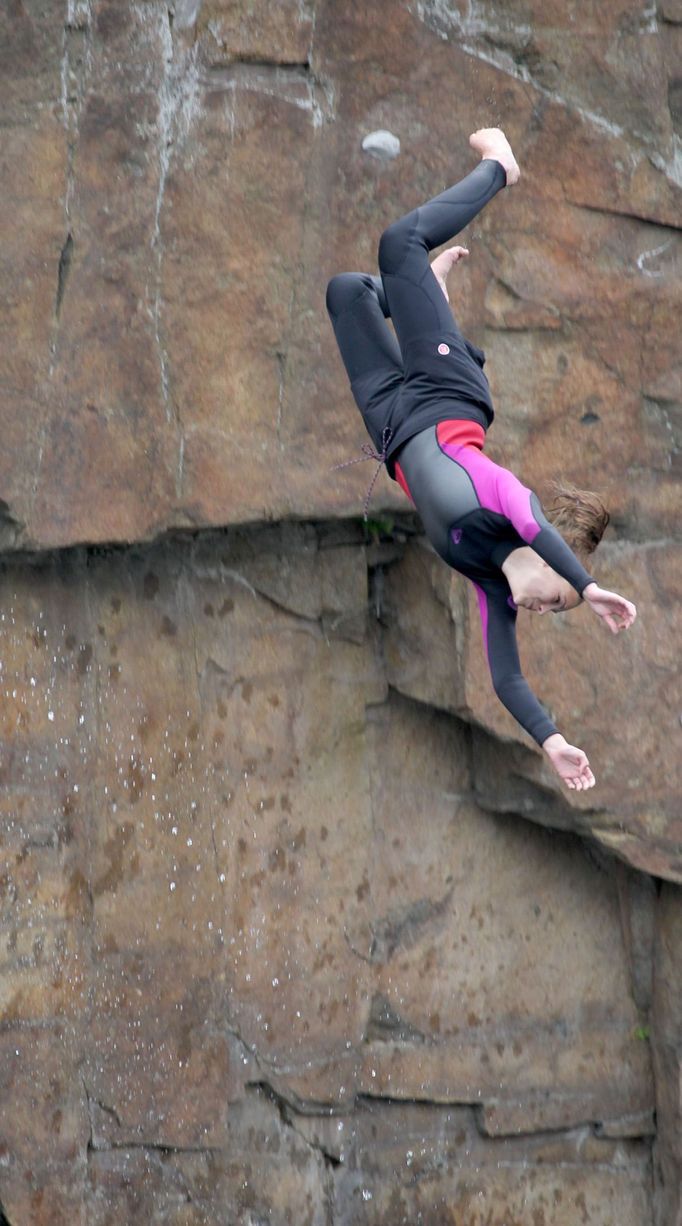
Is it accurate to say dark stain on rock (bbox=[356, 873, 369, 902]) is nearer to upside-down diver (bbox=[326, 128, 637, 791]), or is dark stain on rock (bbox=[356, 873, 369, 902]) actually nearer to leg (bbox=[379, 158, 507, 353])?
upside-down diver (bbox=[326, 128, 637, 791])

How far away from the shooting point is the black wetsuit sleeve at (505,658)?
4.39 metres

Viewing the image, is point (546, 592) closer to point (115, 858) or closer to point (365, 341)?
point (365, 341)

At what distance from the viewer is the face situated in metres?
4.32

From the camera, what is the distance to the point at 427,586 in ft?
20.7

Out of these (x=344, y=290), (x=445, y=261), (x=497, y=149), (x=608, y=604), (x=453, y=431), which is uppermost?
(x=497, y=149)

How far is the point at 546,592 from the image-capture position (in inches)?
171

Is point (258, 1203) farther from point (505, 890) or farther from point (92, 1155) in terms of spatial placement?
point (505, 890)

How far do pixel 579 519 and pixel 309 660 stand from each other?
195 centimetres

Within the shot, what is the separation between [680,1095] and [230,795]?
201cm

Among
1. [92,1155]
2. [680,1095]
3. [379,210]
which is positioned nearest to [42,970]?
[92,1155]

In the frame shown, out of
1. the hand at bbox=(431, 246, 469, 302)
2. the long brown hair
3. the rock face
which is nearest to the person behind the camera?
the long brown hair

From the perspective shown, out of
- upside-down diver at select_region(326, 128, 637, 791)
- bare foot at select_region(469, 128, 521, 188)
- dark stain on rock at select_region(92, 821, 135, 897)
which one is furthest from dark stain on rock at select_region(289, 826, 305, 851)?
bare foot at select_region(469, 128, 521, 188)

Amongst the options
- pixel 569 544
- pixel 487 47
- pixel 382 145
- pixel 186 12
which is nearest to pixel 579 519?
pixel 569 544

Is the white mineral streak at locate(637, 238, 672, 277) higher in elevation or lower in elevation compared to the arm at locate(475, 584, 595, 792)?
higher
